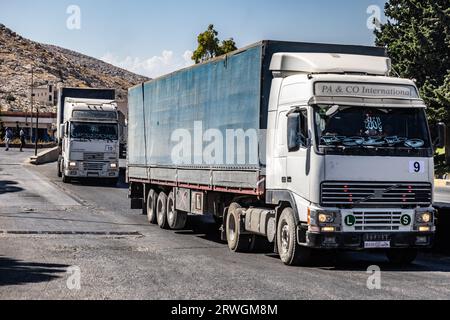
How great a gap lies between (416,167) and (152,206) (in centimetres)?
1096

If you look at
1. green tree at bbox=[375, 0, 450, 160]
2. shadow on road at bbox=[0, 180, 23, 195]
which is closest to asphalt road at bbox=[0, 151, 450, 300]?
shadow on road at bbox=[0, 180, 23, 195]

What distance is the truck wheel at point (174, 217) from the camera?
20.4 m

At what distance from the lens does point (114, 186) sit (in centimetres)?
3744

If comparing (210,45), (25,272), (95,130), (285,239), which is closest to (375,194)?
(285,239)

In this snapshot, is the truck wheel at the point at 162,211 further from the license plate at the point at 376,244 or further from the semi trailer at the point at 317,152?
the license plate at the point at 376,244

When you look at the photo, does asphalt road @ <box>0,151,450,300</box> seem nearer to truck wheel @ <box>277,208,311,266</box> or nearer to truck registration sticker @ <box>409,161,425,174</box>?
truck wheel @ <box>277,208,311,266</box>

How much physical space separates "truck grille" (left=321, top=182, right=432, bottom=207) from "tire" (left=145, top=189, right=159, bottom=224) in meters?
10.2

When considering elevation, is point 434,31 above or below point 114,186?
above

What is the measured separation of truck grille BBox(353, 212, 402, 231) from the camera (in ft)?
41.9

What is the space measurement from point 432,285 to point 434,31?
3690cm

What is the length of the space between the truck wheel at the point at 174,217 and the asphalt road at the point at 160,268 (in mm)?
246

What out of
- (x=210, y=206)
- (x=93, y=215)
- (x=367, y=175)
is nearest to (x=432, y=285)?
(x=367, y=175)

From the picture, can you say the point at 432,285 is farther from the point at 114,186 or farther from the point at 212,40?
the point at 212,40

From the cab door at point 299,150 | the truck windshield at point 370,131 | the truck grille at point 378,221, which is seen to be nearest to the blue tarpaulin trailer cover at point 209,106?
the cab door at point 299,150
